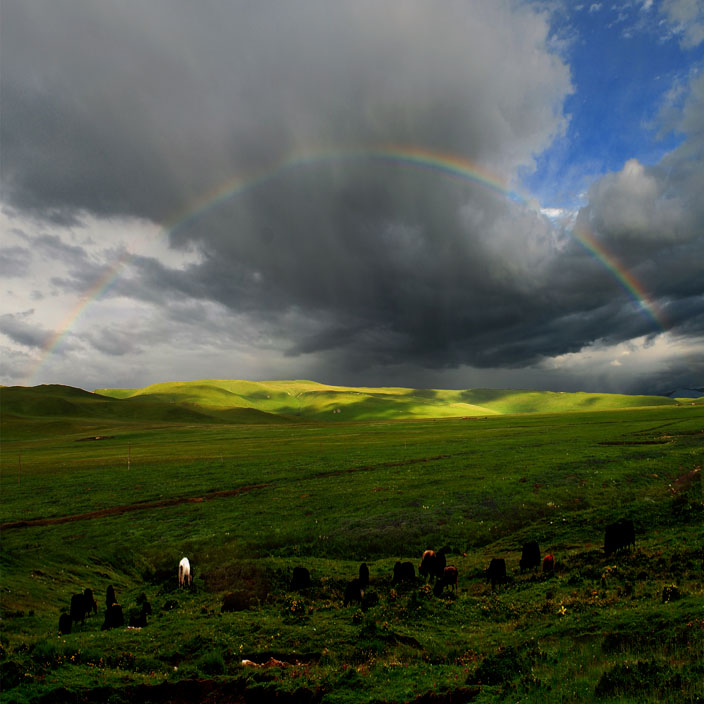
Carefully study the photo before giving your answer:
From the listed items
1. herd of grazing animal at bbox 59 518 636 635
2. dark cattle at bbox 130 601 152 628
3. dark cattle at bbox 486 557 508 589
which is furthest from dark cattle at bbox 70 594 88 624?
dark cattle at bbox 486 557 508 589

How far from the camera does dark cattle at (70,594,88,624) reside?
61.2 feet

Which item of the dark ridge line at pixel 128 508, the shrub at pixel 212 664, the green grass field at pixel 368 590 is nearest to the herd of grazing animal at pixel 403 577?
the green grass field at pixel 368 590

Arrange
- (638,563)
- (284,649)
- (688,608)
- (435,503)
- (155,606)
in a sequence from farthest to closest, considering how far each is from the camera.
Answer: (435,503) → (155,606) → (638,563) → (284,649) → (688,608)

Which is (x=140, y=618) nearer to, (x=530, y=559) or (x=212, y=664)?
(x=212, y=664)

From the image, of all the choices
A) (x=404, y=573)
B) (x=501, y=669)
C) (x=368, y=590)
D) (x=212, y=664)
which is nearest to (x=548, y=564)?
(x=404, y=573)

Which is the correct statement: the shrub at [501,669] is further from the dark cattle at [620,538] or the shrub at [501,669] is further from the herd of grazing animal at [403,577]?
the dark cattle at [620,538]

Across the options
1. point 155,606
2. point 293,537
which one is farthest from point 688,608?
point 293,537

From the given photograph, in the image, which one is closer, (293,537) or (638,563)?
(638,563)

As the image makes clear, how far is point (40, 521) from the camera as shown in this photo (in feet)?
135

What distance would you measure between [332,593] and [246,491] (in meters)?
32.4

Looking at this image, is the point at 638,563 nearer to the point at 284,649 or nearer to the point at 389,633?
the point at 389,633

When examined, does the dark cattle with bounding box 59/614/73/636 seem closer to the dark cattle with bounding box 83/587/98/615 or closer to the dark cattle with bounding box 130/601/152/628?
the dark cattle with bounding box 83/587/98/615

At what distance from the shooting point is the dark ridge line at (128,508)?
132ft

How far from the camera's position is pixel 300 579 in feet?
73.5
